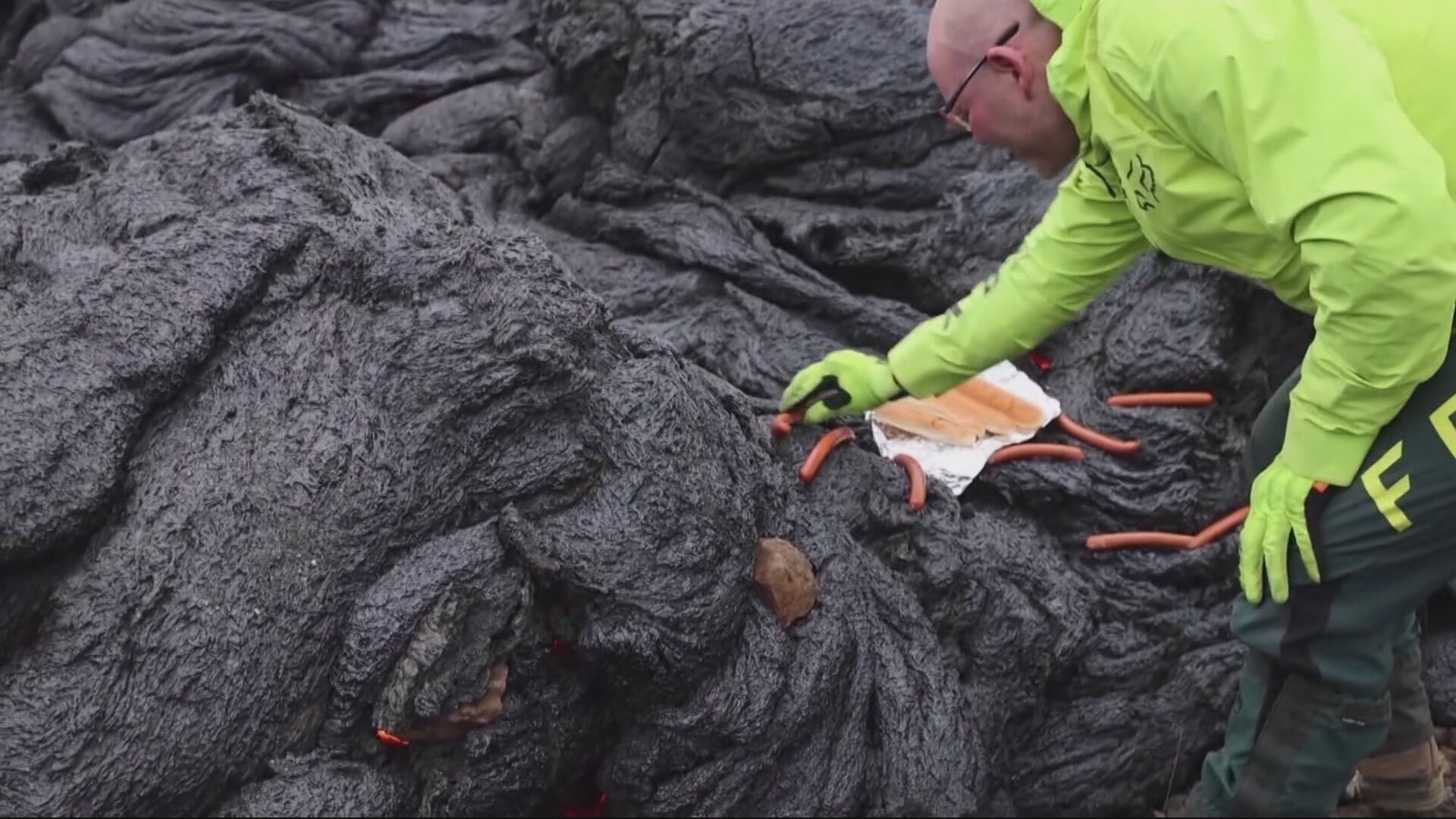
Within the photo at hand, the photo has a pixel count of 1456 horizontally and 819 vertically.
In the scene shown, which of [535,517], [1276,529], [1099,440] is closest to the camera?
[1276,529]

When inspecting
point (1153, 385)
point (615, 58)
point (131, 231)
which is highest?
point (131, 231)

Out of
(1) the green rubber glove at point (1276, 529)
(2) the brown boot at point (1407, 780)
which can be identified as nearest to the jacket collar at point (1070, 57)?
(1) the green rubber glove at point (1276, 529)

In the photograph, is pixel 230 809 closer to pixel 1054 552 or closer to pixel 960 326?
pixel 960 326

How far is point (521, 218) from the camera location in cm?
429

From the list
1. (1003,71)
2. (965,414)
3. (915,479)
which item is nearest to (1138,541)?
(965,414)

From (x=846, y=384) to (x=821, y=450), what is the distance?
176mm

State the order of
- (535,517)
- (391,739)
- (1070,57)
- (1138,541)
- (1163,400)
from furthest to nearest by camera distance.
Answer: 1. (1163,400)
2. (1138,541)
3. (535,517)
4. (391,739)
5. (1070,57)

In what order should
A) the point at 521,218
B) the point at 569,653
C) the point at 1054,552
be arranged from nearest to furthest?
the point at 569,653 → the point at 1054,552 → the point at 521,218

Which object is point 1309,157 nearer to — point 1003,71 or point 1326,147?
point 1326,147

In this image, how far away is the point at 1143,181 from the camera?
220 cm

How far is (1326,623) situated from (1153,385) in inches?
52.6

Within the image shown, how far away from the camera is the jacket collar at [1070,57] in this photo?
2.12 m

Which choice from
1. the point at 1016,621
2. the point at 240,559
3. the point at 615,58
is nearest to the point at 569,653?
the point at 240,559

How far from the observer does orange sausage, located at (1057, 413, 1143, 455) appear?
3514 millimetres
